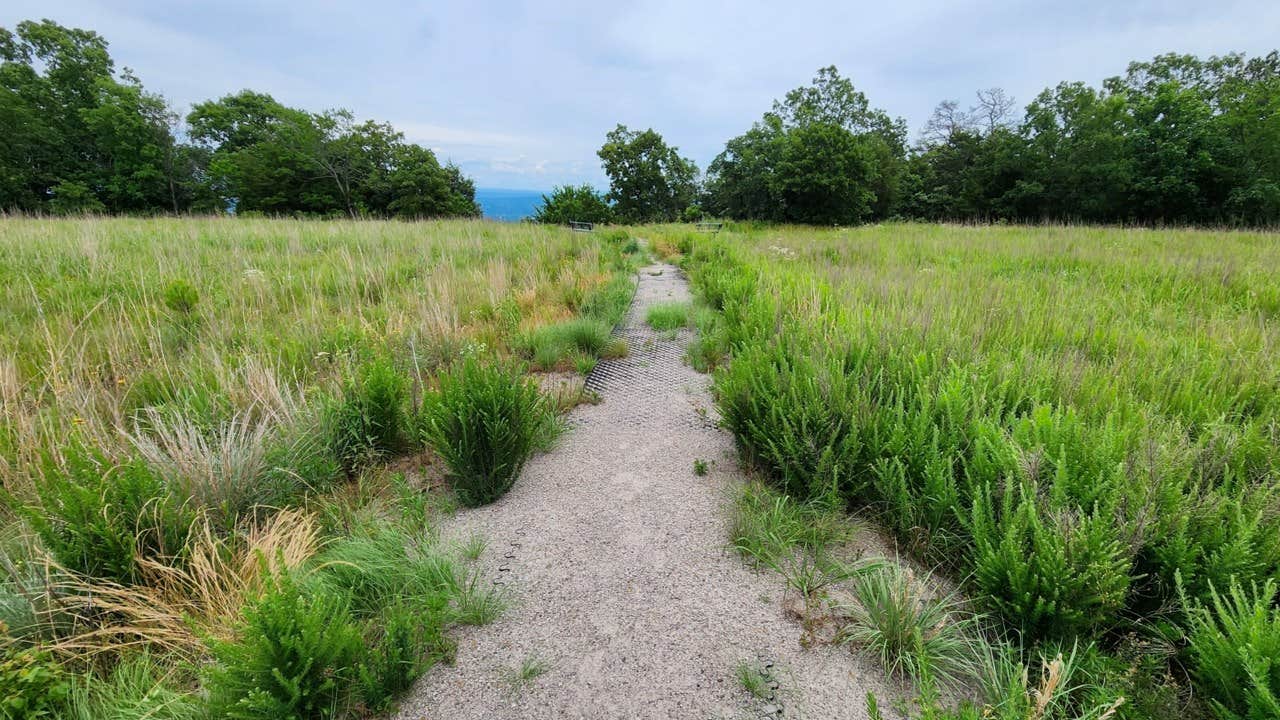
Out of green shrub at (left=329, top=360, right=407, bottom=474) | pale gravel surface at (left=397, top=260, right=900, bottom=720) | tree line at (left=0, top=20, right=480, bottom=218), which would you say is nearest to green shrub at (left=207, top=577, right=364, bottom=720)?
pale gravel surface at (left=397, top=260, right=900, bottom=720)

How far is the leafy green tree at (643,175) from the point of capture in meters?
43.2

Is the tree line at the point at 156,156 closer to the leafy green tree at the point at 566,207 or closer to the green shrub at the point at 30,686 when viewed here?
the leafy green tree at the point at 566,207

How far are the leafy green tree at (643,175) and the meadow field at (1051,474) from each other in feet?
136

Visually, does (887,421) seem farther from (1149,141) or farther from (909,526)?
(1149,141)

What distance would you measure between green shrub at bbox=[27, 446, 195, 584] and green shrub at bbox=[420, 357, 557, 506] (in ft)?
3.29

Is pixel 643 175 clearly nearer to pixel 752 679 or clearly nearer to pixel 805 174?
pixel 805 174

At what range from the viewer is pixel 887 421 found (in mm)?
2273

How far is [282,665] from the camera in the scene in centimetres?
121

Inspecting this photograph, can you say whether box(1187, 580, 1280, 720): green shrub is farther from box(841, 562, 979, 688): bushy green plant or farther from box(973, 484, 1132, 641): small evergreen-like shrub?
box(841, 562, 979, 688): bushy green plant

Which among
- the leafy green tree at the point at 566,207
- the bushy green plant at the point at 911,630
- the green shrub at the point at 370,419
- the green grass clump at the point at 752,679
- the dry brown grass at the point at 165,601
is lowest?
the green grass clump at the point at 752,679

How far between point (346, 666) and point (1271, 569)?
115 inches

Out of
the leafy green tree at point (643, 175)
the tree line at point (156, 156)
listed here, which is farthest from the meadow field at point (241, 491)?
the leafy green tree at point (643, 175)

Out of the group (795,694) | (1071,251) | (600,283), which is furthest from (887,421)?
(1071,251)

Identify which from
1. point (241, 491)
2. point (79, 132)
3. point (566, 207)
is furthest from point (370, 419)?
point (79, 132)
